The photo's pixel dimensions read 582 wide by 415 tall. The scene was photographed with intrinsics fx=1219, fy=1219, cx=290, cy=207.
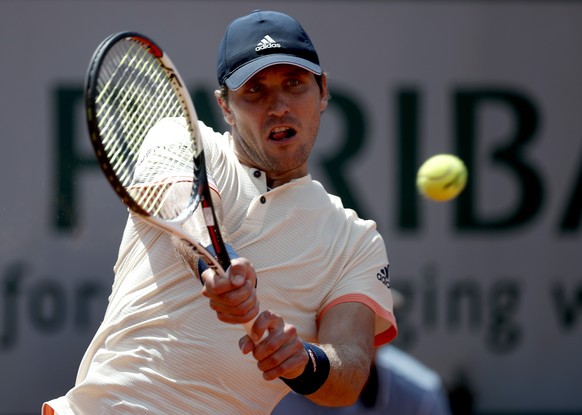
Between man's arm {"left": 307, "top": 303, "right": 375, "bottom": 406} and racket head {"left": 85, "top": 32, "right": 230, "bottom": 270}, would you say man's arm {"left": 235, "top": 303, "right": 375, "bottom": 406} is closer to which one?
man's arm {"left": 307, "top": 303, "right": 375, "bottom": 406}

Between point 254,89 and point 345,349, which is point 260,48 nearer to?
point 254,89

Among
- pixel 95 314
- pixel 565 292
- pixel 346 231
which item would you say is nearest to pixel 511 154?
pixel 565 292

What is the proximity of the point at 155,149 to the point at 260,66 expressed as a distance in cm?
36

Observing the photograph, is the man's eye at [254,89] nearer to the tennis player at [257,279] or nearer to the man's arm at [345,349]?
the tennis player at [257,279]

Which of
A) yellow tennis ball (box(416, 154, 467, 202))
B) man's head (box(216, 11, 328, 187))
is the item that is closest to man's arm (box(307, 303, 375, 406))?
man's head (box(216, 11, 328, 187))

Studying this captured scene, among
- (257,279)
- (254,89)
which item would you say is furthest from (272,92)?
(257,279)

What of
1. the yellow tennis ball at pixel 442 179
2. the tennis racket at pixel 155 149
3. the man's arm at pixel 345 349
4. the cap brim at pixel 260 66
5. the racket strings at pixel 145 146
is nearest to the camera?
the tennis racket at pixel 155 149

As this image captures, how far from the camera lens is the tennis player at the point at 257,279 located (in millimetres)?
3174

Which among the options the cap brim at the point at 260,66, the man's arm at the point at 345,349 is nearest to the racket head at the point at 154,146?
the cap brim at the point at 260,66

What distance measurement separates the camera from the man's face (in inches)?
131

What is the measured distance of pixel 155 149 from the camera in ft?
10.6

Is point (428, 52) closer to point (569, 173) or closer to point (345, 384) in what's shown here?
point (569, 173)

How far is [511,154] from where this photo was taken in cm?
707

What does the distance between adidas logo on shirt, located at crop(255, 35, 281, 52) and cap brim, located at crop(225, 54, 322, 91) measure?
0.03m
